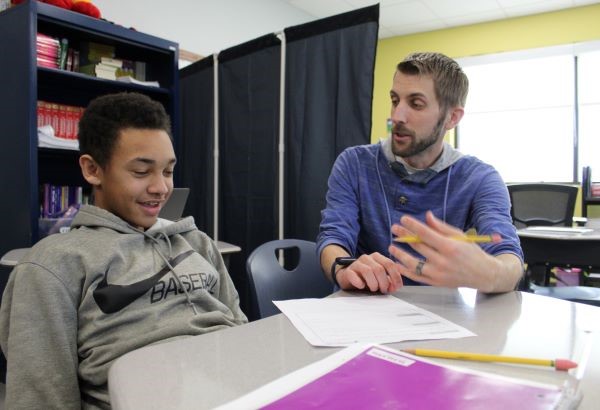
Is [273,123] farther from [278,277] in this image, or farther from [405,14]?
[405,14]

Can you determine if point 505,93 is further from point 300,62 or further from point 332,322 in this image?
point 332,322

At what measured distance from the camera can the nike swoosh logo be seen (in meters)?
0.92

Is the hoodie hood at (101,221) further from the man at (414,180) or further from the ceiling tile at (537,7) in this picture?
the ceiling tile at (537,7)

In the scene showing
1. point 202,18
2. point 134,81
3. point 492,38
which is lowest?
point 134,81

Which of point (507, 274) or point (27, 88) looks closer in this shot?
point (507, 274)

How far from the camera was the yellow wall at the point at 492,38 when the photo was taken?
16.3 ft

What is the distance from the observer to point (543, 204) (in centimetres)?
380

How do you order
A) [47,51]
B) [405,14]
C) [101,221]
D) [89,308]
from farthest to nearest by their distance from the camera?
[405,14] → [47,51] → [101,221] → [89,308]

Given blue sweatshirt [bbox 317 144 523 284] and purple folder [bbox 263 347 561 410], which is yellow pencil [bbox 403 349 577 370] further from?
blue sweatshirt [bbox 317 144 523 284]

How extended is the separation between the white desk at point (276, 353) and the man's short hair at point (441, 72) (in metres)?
0.77

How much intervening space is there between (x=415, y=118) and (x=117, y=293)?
1.01 meters

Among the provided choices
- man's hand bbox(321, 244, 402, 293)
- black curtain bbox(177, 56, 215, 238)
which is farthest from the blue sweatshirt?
black curtain bbox(177, 56, 215, 238)

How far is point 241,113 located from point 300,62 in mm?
603

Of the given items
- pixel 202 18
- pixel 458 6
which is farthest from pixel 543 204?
pixel 202 18
